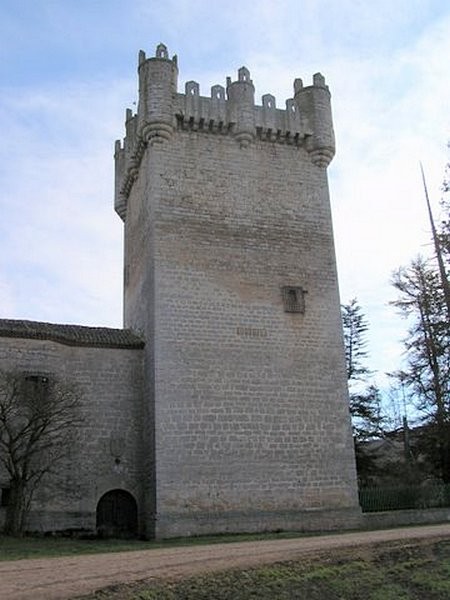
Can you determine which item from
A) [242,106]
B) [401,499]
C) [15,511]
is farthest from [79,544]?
[242,106]

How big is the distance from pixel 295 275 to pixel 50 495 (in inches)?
353

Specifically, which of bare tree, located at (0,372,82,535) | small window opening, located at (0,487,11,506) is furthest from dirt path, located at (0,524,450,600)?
small window opening, located at (0,487,11,506)

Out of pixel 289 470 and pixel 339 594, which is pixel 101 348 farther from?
pixel 339 594

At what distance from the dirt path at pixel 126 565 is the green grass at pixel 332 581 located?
32 centimetres

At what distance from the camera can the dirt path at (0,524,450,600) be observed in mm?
8117

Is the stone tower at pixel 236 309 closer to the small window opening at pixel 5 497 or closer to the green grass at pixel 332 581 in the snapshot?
the small window opening at pixel 5 497

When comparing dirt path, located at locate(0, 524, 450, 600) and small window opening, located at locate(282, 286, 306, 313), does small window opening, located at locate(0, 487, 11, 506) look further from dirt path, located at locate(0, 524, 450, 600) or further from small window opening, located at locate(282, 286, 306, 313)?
small window opening, located at locate(282, 286, 306, 313)

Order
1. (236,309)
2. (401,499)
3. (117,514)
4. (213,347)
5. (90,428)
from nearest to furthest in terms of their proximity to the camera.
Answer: (117,514) → (90,428) → (213,347) → (236,309) → (401,499)

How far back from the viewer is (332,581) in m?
9.93

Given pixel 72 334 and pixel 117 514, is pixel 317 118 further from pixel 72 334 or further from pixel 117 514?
pixel 117 514

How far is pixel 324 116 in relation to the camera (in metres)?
22.4

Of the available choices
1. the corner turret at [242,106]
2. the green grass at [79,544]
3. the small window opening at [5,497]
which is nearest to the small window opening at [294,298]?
the corner turret at [242,106]

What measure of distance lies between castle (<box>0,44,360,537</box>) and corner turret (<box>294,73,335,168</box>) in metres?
0.07

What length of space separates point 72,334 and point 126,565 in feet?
32.9
